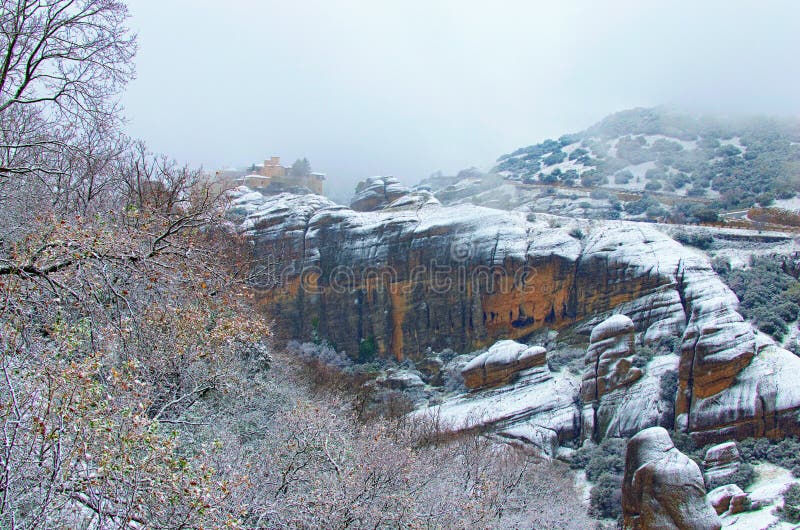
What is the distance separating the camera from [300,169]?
2336 inches

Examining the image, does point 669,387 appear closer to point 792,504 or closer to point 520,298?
point 792,504

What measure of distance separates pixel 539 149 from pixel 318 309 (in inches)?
2459

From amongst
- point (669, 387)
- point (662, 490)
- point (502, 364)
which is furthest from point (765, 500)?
point (502, 364)

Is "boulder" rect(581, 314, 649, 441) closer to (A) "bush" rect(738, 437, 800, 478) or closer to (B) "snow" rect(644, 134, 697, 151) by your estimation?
(A) "bush" rect(738, 437, 800, 478)

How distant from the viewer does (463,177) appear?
74.0m

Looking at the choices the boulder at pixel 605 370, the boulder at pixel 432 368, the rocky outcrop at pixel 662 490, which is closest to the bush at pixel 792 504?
the rocky outcrop at pixel 662 490

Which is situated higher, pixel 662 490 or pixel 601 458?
pixel 662 490

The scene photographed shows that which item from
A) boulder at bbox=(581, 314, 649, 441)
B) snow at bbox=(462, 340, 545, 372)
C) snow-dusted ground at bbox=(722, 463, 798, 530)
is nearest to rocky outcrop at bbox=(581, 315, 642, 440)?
boulder at bbox=(581, 314, 649, 441)

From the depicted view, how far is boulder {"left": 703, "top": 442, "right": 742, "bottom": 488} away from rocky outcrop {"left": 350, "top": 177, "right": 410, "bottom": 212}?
99.3 ft

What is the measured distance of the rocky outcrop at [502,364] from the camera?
25.4 meters

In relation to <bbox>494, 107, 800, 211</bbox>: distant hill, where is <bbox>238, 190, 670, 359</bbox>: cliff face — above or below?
below

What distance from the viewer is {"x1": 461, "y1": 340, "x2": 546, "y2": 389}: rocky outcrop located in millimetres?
25391

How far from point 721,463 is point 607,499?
3.70 m

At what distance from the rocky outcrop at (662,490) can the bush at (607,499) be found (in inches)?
74.7
